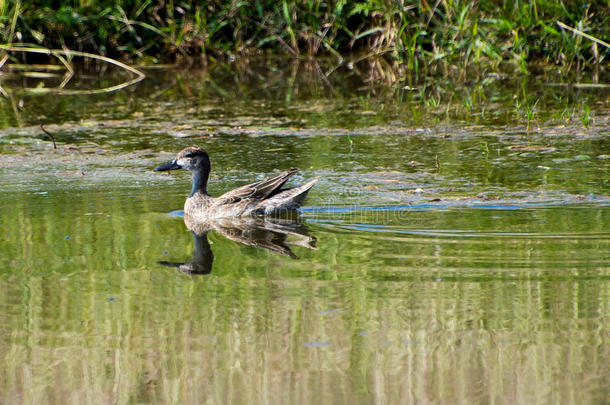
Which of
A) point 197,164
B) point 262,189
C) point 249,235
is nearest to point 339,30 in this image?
point 197,164

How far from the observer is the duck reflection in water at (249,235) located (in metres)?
6.04

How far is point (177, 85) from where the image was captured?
13.4m

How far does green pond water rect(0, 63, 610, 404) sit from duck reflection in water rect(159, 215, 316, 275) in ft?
0.11

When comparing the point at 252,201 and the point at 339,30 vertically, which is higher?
the point at 339,30

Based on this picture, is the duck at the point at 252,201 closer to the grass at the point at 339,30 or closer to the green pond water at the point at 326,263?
the green pond water at the point at 326,263

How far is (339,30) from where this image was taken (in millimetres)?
14984

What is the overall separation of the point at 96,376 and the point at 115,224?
2.63m

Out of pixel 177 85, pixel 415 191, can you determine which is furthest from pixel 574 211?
pixel 177 85

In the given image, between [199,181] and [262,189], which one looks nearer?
[262,189]

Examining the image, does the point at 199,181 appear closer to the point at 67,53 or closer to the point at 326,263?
the point at 326,263

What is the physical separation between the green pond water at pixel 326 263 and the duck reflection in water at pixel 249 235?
0.03 meters

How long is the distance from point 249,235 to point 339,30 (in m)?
8.62

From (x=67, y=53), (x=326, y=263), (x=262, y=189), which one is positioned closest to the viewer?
(x=326, y=263)

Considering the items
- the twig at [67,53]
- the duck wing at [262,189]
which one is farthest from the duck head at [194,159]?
the twig at [67,53]
